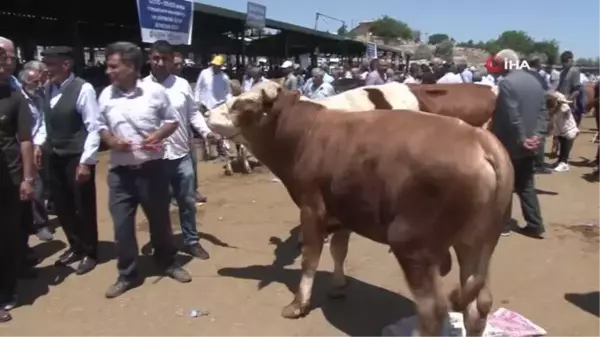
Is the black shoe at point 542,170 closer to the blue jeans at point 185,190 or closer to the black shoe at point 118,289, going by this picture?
the blue jeans at point 185,190

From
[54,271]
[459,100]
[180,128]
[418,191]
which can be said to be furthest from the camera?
[459,100]

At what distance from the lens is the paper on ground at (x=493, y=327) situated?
157 inches

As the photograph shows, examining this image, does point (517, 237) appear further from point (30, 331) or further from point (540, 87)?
point (30, 331)

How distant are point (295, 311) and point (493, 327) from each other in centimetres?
146

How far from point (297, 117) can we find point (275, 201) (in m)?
3.99

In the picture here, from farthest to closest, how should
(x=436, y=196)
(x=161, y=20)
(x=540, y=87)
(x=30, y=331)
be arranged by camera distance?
(x=161, y=20) → (x=540, y=87) → (x=30, y=331) → (x=436, y=196)

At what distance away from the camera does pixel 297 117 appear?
4.59 m

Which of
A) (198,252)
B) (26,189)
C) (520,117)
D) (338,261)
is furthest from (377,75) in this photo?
(26,189)

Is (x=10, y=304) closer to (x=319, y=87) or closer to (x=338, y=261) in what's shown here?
(x=338, y=261)

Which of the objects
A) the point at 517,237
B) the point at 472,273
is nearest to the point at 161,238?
the point at 472,273

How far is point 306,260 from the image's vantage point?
4625 millimetres

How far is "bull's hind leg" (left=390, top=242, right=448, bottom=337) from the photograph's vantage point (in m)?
3.55

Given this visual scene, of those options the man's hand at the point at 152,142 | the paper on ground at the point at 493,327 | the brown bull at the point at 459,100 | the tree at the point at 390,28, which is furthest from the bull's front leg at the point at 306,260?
the tree at the point at 390,28

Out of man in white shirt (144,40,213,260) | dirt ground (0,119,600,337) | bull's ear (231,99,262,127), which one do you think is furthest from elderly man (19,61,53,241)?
bull's ear (231,99,262,127)
